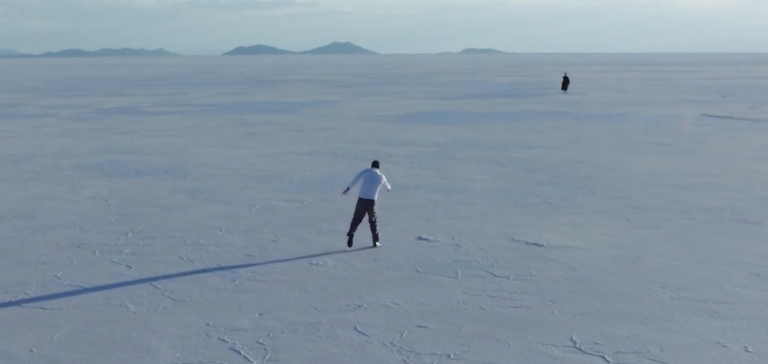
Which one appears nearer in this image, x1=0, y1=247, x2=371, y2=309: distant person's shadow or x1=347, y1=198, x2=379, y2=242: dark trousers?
x1=0, y1=247, x2=371, y2=309: distant person's shadow

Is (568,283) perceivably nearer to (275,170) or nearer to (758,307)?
(758,307)

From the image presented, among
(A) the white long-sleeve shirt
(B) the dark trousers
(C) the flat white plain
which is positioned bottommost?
(C) the flat white plain

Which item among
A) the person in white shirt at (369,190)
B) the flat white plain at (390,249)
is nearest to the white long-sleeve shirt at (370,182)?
the person in white shirt at (369,190)

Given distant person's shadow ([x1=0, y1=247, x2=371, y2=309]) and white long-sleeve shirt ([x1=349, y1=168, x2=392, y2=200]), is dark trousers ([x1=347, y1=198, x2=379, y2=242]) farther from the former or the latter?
distant person's shadow ([x1=0, y1=247, x2=371, y2=309])

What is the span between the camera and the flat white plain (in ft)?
17.1

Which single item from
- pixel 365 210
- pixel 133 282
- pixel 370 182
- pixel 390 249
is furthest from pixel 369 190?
pixel 133 282

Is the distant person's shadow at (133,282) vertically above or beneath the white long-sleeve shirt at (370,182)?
beneath

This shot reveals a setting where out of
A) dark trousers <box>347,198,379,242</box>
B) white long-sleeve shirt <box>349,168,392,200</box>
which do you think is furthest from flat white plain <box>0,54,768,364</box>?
white long-sleeve shirt <box>349,168,392,200</box>

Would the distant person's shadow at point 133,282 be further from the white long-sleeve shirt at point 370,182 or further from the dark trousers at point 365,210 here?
the white long-sleeve shirt at point 370,182

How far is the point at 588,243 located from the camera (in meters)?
7.55

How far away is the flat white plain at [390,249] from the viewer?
520 centimetres

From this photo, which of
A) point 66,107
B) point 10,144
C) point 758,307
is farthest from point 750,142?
point 66,107

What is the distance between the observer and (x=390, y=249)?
24.3 ft

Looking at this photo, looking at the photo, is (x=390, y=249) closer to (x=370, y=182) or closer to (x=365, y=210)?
(x=365, y=210)
